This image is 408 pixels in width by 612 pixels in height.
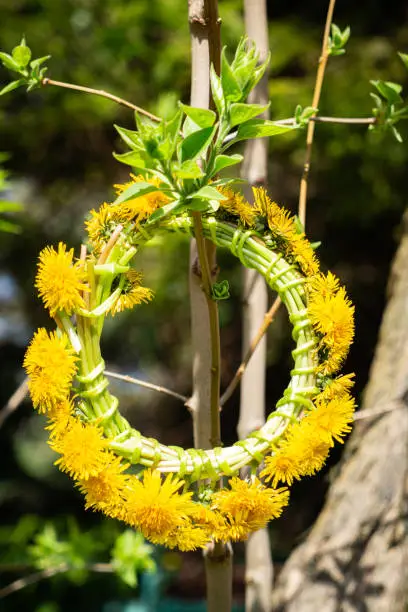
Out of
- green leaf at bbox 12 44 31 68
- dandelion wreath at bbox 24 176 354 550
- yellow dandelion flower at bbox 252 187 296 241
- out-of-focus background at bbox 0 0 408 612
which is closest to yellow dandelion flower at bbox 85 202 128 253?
dandelion wreath at bbox 24 176 354 550

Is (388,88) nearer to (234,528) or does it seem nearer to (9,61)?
(9,61)

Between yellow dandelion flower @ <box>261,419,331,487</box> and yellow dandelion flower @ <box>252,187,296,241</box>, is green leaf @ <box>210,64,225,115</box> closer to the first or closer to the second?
yellow dandelion flower @ <box>252,187,296,241</box>

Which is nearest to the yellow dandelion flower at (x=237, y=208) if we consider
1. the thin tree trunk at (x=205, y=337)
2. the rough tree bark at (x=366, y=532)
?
the thin tree trunk at (x=205, y=337)

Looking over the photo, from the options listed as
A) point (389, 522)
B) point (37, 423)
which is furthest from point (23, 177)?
point (389, 522)

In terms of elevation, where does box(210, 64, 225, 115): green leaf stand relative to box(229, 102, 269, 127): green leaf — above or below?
above

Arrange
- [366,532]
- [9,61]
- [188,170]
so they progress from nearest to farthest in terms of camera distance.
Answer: [188,170] < [9,61] < [366,532]

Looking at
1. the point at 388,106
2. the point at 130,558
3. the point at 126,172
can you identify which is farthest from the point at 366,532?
the point at 126,172

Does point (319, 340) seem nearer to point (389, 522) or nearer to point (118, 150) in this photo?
point (389, 522)
